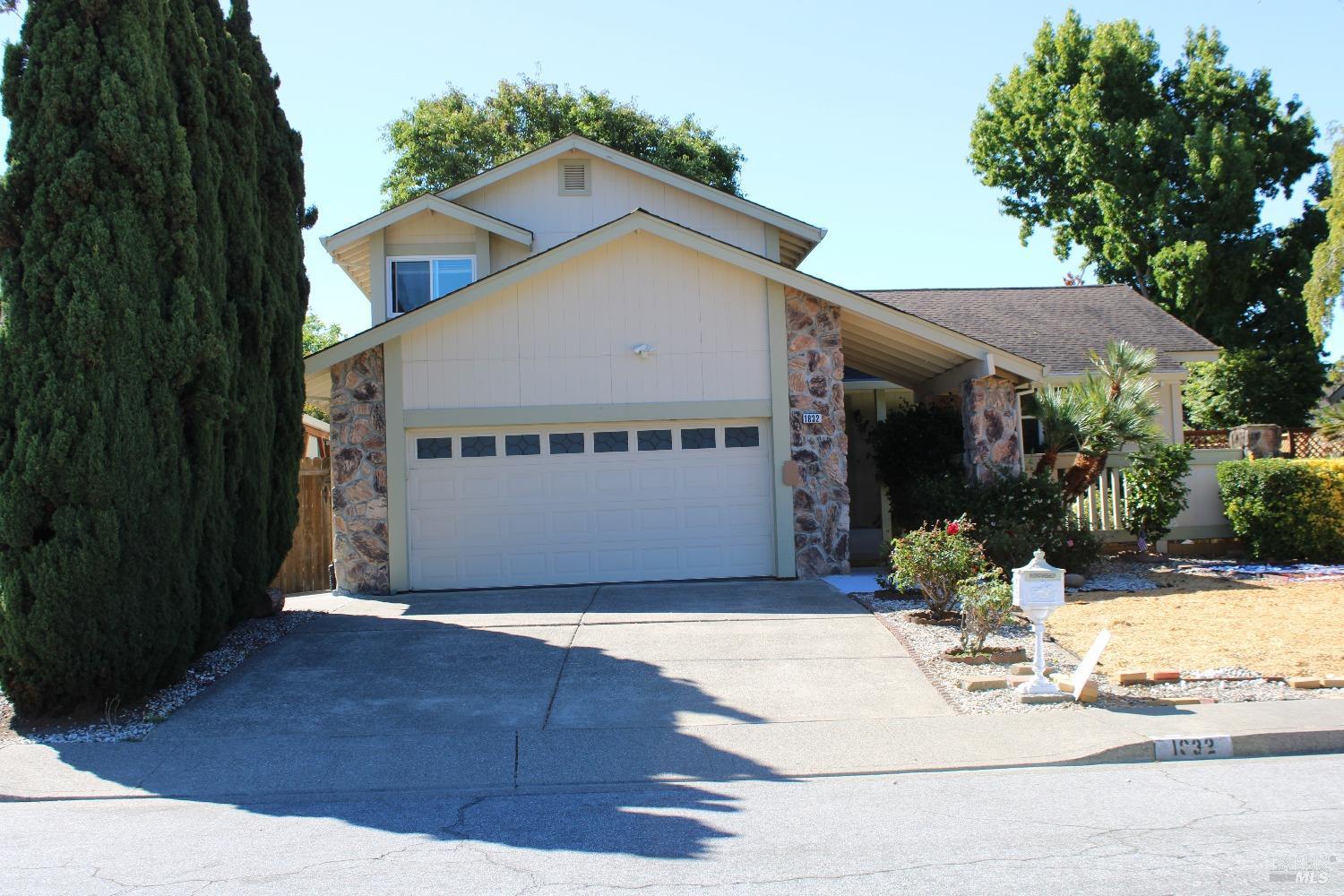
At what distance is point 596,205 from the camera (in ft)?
→ 58.5

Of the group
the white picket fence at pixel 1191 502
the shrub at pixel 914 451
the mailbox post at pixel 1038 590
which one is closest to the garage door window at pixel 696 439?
the shrub at pixel 914 451

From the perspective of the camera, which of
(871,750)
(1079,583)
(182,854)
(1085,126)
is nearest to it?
(182,854)

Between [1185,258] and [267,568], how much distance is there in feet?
89.5

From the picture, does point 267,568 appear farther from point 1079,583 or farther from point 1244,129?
point 1244,129

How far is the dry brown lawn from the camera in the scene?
9.25 metres

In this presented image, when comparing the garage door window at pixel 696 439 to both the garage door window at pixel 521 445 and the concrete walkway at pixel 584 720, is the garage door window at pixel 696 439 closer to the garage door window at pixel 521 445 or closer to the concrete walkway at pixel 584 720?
the garage door window at pixel 521 445

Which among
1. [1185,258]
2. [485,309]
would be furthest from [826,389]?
[1185,258]

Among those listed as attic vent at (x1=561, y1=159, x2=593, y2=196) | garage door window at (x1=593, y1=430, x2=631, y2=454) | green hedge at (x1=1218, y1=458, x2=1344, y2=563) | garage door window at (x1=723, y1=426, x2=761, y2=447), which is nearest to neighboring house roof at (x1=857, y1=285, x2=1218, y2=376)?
green hedge at (x1=1218, y1=458, x2=1344, y2=563)

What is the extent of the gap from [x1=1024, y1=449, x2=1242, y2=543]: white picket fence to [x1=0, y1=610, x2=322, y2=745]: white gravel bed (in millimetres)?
11418

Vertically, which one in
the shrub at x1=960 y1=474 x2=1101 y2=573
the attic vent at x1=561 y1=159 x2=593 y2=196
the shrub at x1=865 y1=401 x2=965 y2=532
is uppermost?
the attic vent at x1=561 y1=159 x2=593 y2=196

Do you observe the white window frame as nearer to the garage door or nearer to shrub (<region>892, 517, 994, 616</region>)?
the garage door

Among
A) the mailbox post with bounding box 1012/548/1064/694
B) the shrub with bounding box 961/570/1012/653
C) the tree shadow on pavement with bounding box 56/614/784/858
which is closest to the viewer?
the tree shadow on pavement with bounding box 56/614/784/858

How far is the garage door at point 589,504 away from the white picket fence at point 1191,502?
18.9 ft

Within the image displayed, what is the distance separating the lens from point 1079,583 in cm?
1325
